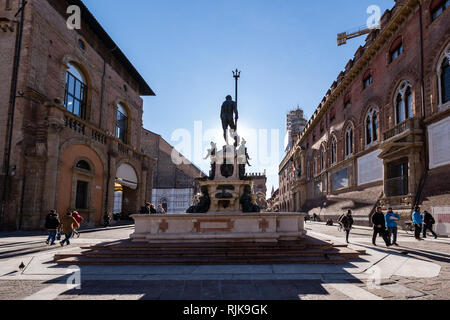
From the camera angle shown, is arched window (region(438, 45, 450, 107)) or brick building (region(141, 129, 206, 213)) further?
brick building (region(141, 129, 206, 213))

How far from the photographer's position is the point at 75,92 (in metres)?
21.2

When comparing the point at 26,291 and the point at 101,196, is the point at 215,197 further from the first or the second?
the point at 101,196

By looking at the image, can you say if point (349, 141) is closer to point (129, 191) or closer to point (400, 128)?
point (400, 128)

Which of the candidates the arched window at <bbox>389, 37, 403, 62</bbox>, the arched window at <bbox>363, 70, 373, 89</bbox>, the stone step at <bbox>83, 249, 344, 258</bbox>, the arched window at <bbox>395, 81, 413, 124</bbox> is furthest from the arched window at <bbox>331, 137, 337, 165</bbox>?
the stone step at <bbox>83, 249, 344, 258</bbox>

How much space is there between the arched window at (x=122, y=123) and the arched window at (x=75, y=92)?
531 centimetres

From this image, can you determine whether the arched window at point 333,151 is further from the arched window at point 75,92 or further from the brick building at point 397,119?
the arched window at point 75,92

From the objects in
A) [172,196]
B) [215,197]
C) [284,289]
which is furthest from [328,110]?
[284,289]

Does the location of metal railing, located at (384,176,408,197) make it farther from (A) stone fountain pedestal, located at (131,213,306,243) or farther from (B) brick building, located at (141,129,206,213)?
(B) brick building, located at (141,129,206,213)

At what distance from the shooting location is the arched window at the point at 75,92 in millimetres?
20278

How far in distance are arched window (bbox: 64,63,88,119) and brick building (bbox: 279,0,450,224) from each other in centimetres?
2216

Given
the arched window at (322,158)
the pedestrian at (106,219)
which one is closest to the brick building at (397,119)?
the arched window at (322,158)

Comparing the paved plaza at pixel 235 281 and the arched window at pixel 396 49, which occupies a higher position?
the arched window at pixel 396 49

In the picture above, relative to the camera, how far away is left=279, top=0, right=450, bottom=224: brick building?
16.0 metres
